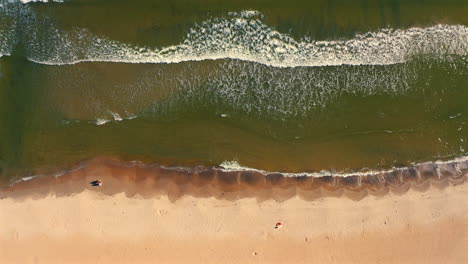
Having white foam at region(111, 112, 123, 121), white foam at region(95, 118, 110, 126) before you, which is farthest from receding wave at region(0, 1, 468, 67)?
white foam at region(95, 118, 110, 126)

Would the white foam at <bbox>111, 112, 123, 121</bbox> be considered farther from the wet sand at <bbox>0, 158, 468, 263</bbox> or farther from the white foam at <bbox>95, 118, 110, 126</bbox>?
the wet sand at <bbox>0, 158, 468, 263</bbox>

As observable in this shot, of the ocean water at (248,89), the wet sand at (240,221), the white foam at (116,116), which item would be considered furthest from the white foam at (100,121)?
the wet sand at (240,221)

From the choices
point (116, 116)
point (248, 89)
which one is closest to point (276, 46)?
point (248, 89)

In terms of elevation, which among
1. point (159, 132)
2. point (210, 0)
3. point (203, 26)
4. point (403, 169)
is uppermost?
point (210, 0)

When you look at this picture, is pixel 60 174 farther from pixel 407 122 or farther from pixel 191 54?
pixel 407 122

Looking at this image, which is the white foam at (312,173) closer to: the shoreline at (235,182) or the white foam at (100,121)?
the shoreline at (235,182)

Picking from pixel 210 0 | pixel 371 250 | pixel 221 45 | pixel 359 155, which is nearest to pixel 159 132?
pixel 221 45
